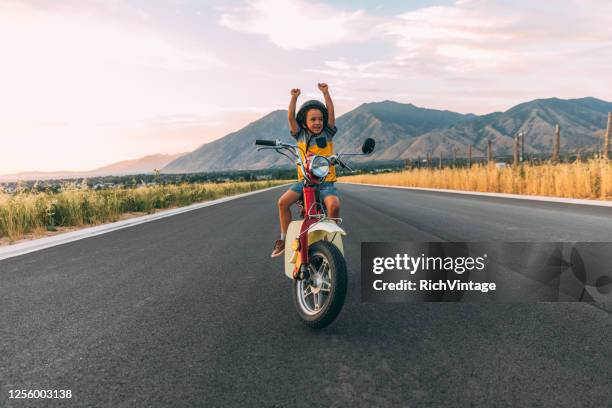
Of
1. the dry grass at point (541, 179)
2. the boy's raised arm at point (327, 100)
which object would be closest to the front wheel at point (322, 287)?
the boy's raised arm at point (327, 100)

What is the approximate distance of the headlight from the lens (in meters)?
4.49

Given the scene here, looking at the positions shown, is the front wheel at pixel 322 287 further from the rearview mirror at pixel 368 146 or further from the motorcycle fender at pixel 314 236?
the rearview mirror at pixel 368 146

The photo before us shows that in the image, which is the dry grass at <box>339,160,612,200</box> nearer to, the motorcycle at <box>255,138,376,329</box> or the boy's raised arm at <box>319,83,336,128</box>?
the boy's raised arm at <box>319,83,336,128</box>

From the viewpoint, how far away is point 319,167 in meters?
4.52

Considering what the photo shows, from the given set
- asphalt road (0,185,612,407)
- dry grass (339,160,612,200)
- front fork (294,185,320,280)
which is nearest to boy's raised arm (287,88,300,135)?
front fork (294,185,320,280)

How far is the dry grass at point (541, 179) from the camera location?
59.9ft

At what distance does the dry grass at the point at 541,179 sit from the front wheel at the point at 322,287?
57.6ft

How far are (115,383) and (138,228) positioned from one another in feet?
36.4

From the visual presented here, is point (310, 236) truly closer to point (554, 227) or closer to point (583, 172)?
point (554, 227)

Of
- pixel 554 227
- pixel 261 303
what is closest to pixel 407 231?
pixel 554 227

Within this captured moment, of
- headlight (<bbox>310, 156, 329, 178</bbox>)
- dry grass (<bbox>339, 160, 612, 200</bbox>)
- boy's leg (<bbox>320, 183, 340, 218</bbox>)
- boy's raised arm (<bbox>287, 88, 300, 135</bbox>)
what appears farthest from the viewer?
dry grass (<bbox>339, 160, 612, 200</bbox>)

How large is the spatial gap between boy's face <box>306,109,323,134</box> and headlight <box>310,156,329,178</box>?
51 centimetres

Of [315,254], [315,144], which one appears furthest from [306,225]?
[315,144]

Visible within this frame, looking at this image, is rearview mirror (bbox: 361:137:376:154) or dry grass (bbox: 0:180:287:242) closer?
rearview mirror (bbox: 361:137:376:154)
